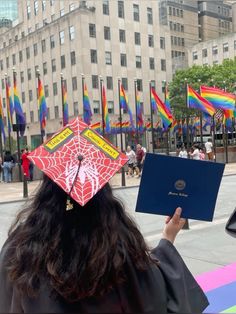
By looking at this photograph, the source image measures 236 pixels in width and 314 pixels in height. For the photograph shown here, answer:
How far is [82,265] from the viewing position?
151cm

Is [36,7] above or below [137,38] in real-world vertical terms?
above

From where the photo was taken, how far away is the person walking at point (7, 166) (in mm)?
23016

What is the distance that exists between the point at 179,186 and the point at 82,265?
0.59m

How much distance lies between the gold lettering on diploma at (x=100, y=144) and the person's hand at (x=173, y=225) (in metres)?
0.44

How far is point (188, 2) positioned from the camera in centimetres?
8106

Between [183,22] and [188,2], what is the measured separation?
5.16 metres

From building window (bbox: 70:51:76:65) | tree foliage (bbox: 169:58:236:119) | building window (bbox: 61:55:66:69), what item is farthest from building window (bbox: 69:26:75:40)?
tree foliage (bbox: 169:58:236:119)

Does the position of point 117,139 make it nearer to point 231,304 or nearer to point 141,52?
point 141,52

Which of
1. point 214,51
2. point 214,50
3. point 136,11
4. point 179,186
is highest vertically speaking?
point 136,11

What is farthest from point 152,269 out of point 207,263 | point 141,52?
point 141,52

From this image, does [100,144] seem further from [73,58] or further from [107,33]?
[107,33]

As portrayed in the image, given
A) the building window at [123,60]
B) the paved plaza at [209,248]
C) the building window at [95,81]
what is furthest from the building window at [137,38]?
the paved plaza at [209,248]

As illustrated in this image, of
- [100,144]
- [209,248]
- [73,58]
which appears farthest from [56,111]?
[100,144]

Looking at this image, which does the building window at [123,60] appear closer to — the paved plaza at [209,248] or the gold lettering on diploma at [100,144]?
the paved plaza at [209,248]
